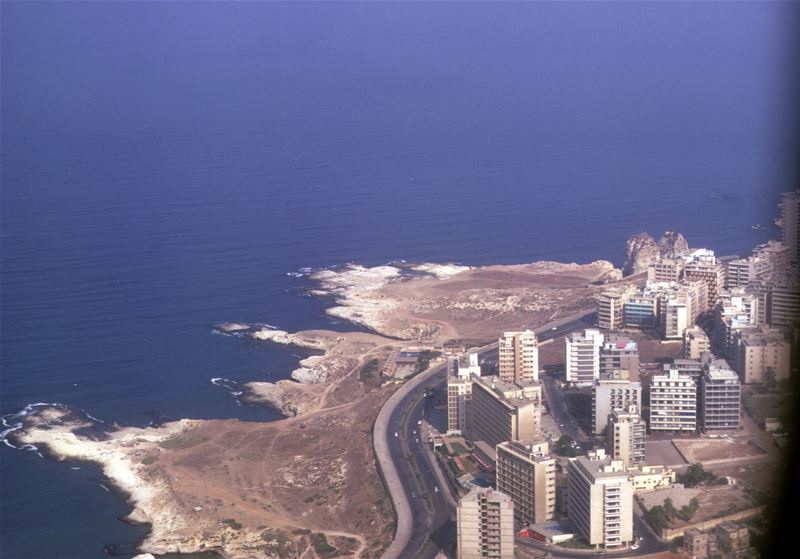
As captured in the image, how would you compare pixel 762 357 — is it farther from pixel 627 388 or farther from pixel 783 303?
pixel 627 388

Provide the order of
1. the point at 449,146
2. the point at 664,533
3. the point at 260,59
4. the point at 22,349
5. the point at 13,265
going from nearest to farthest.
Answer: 1. the point at 664,533
2. the point at 22,349
3. the point at 13,265
4. the point at 449,146
5. the point at 260,59

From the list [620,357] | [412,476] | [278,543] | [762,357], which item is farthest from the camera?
[620,357]

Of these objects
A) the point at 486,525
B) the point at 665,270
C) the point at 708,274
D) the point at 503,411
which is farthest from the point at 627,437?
the point at 665,270

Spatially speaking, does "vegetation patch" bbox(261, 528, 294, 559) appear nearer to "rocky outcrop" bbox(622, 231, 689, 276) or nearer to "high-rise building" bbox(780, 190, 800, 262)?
"high-rise building" bbox(780, 190, 800, 262)

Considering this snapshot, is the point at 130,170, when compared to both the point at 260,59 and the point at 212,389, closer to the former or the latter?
the point at 212,389

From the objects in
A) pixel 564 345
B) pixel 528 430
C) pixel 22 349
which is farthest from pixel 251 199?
pixel 528 430

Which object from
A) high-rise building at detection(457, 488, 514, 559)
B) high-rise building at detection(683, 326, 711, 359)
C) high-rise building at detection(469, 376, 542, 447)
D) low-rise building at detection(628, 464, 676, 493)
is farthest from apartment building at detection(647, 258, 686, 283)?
high-rise building at detection(457, 488, 514, 559)
